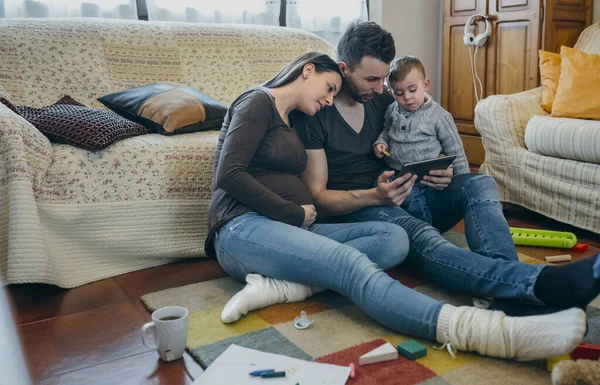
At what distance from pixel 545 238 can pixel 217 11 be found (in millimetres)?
2274

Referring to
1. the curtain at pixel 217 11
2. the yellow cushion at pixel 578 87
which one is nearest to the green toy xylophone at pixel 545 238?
the yellow cushion at pixel 578 87

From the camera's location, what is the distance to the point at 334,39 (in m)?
3.97

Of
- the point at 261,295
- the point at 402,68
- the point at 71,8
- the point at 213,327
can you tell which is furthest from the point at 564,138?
the point at 71,8

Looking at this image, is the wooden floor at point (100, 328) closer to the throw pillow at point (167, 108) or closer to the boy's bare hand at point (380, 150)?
the throw pillow at point (167, 108)

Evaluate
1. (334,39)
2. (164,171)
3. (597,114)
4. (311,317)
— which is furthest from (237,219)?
(334,39)

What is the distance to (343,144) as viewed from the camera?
191cm

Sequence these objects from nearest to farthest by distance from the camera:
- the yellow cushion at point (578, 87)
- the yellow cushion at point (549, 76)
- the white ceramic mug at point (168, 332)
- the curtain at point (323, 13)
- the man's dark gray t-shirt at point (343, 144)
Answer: the white ceramic mug at point (168, 332) < the man's dark gray t-shirt at point (343, 144) < the yellow cushion at point (578, 87) < the yellow cushion at point (549, 76) < the curtain at point (323, 13)

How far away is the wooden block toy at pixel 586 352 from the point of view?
1269 mm

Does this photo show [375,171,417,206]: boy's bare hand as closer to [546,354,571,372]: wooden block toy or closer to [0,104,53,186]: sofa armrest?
[546,354,571,372]: wooden block toy

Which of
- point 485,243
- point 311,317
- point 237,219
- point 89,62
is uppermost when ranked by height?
point 89,62

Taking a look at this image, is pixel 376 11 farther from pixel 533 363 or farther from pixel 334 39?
pixel 533 363

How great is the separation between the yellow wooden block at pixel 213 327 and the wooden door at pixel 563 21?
2658mm

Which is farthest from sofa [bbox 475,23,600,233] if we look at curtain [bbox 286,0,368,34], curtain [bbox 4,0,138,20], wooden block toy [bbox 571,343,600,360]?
curtain [bbox 4,0,138,20]

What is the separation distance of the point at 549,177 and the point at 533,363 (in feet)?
4.39
